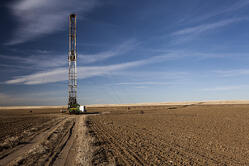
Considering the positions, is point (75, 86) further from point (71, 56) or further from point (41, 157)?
point (41, 157)

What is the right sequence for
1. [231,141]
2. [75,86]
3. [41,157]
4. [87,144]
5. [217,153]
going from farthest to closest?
[75,86] → [231,141] → [87,144] → [217,153] → [41,157]

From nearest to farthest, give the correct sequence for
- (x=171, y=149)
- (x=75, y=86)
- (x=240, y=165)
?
(x=240, y=165) → (x=171, y=149) → (x=75, y=86)

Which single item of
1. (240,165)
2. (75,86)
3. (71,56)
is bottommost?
(240,165)

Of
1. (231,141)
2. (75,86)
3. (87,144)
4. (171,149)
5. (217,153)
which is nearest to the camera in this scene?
(217,153)

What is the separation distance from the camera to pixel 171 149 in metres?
10.5

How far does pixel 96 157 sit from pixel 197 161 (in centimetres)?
413

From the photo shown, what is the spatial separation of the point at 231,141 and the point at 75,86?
41180 millimetres

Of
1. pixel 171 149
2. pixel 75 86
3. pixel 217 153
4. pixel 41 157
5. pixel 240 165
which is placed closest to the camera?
pixel 240 165

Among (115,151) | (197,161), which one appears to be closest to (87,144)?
(115,151)

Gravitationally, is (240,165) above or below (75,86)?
below


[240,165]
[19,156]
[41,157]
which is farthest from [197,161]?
[19,156]

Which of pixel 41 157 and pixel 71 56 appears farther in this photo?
pixel 71 56

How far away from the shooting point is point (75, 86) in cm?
4962

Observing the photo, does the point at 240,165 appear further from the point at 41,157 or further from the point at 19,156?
the point at 19,156
